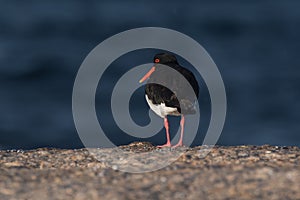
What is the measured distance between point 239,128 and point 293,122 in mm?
1900

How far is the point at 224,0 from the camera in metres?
33.3

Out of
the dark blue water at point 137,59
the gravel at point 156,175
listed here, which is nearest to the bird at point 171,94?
the gravel at point 156,175

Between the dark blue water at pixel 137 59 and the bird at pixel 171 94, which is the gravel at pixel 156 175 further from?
the dark blue water at pixel 137 59

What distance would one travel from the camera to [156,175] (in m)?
8.23

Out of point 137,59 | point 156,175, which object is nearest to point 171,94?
point 156,175

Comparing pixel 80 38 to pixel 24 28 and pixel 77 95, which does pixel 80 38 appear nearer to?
pixel 24 28

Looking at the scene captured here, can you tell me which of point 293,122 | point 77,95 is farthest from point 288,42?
point 77,95

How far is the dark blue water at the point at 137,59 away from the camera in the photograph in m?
22.1

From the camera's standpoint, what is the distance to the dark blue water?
22078 millimetres

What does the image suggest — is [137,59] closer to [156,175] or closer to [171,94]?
[171,94]

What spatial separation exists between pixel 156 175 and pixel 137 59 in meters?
17.1

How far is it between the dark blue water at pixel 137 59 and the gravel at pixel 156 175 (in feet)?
33.3

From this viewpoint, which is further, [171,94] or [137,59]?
[137,59]

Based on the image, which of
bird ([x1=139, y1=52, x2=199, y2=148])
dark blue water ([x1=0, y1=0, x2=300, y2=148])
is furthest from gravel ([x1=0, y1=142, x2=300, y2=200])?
dark blue water ([x1=0, y1=0, x2=300, y2=148])
